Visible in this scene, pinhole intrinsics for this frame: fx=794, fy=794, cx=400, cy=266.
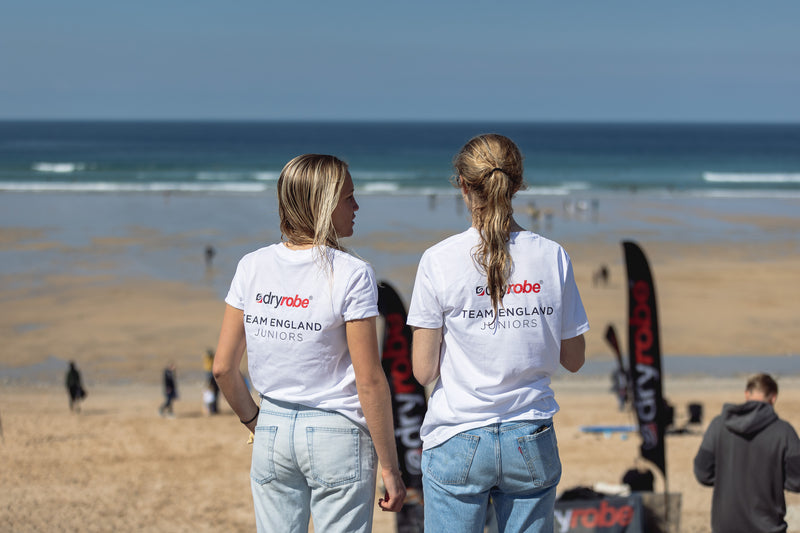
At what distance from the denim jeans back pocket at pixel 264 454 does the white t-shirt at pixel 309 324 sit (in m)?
0.11

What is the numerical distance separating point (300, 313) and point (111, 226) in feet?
120

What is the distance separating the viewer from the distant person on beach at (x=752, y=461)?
4145 mm

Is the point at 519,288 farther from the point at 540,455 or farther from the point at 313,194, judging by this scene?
the point at 313,194

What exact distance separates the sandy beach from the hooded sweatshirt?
3.36 m

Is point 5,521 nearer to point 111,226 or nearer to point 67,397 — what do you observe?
point 67,397

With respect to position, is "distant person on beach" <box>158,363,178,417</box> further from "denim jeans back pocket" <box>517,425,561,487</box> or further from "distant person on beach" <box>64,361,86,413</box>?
"denim jeans back pocket" <box>517,425,561,487</box>

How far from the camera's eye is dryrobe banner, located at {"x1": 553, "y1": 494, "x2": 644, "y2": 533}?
245 inches

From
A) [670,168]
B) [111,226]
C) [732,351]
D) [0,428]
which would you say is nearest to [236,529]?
[0,428]

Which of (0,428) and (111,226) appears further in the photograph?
(111,226)

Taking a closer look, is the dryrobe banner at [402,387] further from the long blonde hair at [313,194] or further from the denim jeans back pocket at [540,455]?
the denim jeans back pocket at [540,455]

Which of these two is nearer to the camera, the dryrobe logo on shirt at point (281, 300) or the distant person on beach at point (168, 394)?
the dryrobe logo on shirt at point (281, 300)

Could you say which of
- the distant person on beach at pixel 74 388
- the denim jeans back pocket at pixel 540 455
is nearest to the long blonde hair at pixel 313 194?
the denim jeans back pocket at pixel 540 455

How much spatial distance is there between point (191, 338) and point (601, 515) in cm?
1489

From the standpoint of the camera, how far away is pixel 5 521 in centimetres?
909
